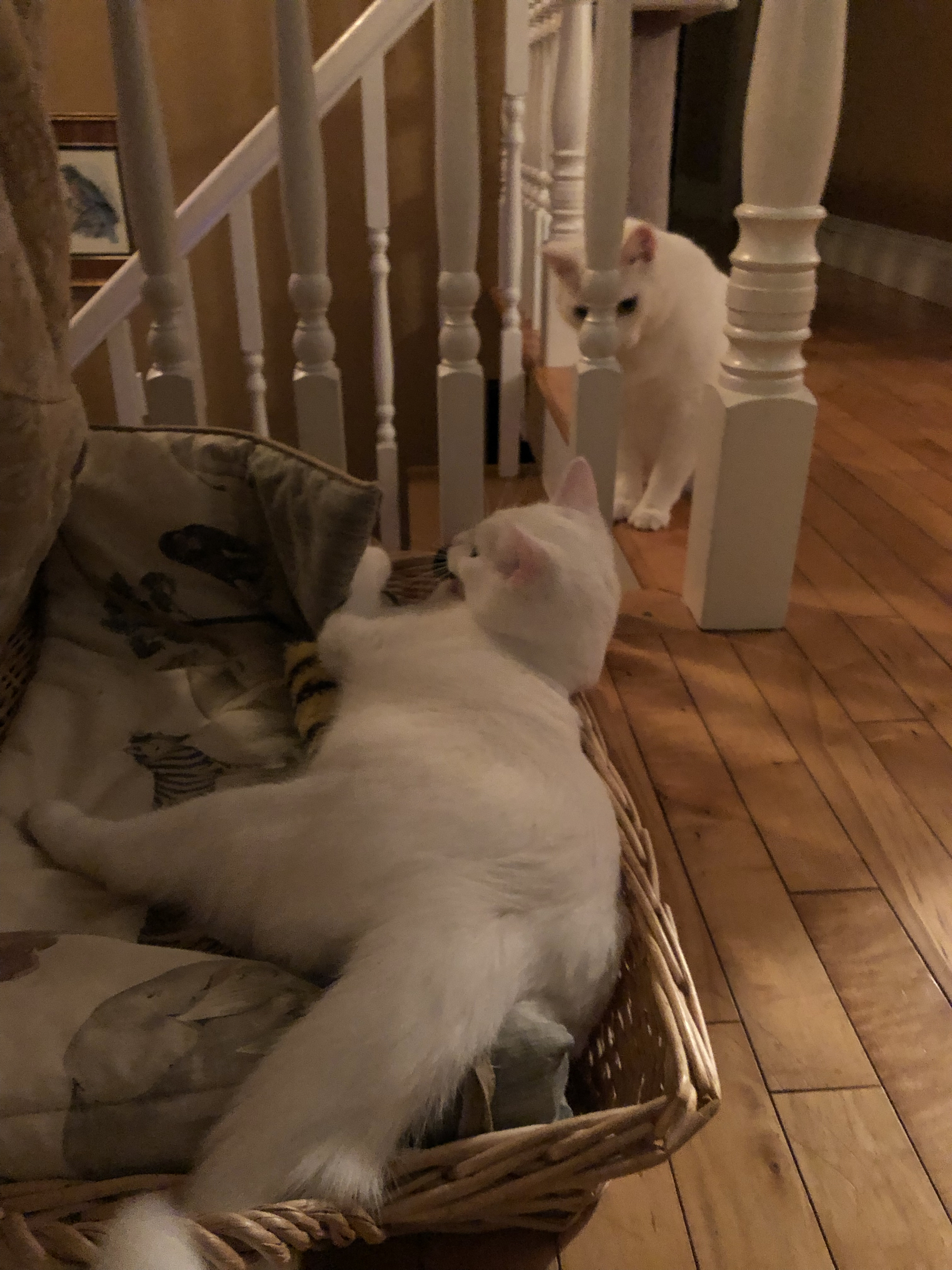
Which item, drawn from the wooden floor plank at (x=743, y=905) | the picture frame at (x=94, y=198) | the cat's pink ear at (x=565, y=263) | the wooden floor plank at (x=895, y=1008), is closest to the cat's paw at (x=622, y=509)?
the cat's pink ear at (x=565, y=263)

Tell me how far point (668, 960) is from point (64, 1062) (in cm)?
39

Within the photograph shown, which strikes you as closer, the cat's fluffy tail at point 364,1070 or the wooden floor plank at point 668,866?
the cat's fluffy tail at point 364,1070

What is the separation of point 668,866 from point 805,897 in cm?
13

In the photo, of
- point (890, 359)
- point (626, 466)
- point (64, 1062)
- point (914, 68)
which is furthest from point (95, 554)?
point (914, 68)

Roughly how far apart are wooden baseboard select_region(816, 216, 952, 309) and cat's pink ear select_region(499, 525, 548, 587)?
3099 millimetres

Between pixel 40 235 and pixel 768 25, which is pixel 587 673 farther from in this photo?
pixel 768 25

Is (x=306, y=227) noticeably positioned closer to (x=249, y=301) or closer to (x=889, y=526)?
(x=249, y=301)

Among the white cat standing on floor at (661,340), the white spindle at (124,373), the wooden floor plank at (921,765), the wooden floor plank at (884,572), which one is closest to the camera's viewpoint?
the wooden floor plank at (921,765)

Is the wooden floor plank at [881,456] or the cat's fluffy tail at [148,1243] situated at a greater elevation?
the cat's fluffy tail at [148,1243]

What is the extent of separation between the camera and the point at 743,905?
2.81 ft

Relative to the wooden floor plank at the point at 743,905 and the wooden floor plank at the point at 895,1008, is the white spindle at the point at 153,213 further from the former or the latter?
the wooden floor plank at the point at 895,1008

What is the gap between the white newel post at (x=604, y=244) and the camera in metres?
1.03

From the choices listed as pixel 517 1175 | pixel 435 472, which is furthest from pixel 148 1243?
pixel 435 472

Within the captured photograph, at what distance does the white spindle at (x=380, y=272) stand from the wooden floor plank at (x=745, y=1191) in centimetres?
108
